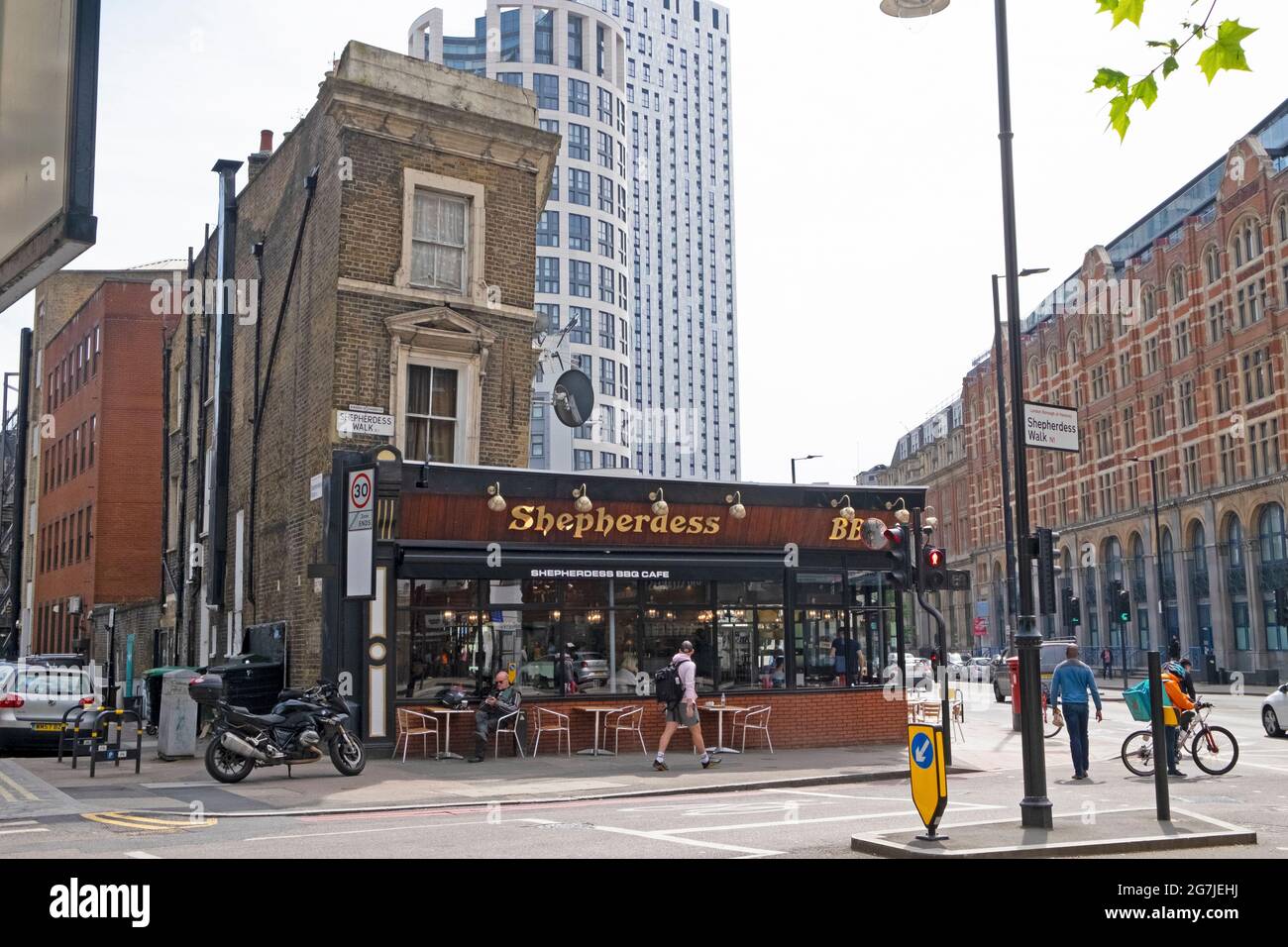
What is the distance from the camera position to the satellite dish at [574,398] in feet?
86.6

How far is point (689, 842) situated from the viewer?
10438mm

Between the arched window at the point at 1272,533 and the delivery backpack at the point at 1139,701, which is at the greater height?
the arched window at the point at 1272,533

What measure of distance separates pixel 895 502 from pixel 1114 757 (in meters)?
6.57

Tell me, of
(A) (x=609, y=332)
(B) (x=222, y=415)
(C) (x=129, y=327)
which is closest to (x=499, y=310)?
(B) (x=222, y=415)

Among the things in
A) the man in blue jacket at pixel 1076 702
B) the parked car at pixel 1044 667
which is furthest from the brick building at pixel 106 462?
the man in blue jacket at pixel 1076 702

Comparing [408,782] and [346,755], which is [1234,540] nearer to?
[408,782]

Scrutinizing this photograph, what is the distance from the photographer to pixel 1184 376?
61.8 meters

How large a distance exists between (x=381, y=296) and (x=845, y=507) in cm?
975

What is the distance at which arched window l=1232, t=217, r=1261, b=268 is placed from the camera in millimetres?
55000

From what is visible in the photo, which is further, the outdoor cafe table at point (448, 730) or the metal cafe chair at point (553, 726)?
the metal cafe chair at point (553, 726)

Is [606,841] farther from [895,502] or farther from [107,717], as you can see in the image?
[895,502]

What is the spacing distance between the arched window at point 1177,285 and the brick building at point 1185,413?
0.11 metres

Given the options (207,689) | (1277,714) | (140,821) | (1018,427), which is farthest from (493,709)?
(1277,714)

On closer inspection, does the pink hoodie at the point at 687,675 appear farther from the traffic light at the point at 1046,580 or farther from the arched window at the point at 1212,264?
the arched window at the point at 1212,264
